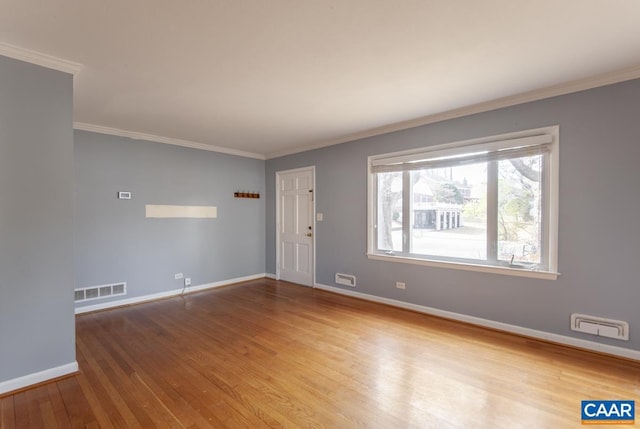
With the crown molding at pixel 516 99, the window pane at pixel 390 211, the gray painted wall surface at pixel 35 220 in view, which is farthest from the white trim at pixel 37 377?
the crown molding at pixel 516 99

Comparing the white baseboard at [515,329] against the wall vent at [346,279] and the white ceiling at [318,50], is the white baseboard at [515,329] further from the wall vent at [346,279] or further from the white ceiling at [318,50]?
the white ceiling at [318,50]

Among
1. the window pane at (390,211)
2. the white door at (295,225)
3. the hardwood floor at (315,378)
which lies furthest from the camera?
the white door at (295,225)

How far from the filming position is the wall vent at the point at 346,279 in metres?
4.60

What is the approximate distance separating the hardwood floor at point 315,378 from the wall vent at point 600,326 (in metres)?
0.23

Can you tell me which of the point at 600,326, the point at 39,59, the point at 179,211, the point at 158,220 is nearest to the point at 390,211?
the point at 600,326

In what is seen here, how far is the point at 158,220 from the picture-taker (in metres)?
4.55

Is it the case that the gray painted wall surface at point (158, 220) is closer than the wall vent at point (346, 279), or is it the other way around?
the gray painted wall surface at point (158, 220)

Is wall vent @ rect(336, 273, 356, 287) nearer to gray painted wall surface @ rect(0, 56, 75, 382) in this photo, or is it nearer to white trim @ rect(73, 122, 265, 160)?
white trim @ rect(73, 122, 265, 160)

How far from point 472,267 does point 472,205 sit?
727mm

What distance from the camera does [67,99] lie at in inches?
95.4

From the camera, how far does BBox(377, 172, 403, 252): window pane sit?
13.6 ft

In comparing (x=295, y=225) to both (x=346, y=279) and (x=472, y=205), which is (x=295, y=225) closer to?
(x=346, y=279)

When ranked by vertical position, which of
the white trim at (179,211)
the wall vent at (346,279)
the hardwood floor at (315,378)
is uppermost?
the white trim at (179,211)

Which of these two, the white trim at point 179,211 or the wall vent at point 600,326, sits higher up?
the white trim at point 179,211
